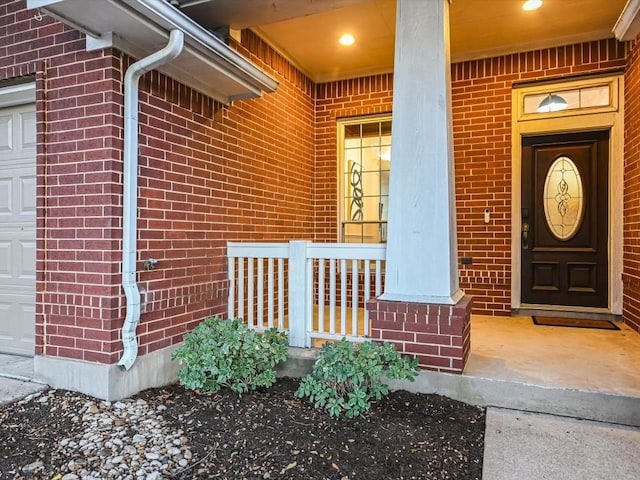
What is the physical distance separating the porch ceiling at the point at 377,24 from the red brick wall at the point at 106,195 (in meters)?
0.77

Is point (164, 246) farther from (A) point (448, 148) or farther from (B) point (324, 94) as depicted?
(B) point (324, 94)

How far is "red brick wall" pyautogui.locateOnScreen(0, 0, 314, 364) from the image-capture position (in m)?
2.65

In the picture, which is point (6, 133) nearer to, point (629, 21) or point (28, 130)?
point (28, 130)

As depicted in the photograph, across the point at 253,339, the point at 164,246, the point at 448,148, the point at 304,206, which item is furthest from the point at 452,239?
the point at 304,206

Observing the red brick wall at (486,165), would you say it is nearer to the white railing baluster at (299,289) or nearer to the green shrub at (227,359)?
the white railing baluster at (299,289)

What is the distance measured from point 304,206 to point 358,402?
3075 millimetres

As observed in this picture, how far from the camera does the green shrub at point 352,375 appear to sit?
246cm

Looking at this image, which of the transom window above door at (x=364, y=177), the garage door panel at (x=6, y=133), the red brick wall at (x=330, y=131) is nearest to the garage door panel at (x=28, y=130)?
the garage door panel at (x=6, y=133)

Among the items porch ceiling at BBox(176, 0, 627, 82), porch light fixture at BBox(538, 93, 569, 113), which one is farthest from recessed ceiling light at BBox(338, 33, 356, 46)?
porch light fixture at BBox(538, 93, 569, 113)

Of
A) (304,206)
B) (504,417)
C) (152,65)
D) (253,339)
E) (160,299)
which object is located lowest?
(504,417)

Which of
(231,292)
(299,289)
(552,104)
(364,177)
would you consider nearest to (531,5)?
(552,104)

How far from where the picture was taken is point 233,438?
7.30 feet

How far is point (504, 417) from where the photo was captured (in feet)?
8.13

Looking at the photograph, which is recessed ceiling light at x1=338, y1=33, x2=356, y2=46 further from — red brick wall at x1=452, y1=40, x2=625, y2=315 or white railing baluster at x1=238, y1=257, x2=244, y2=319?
white railing baluster at x1=238, y1=257, x2=244, y2=319
